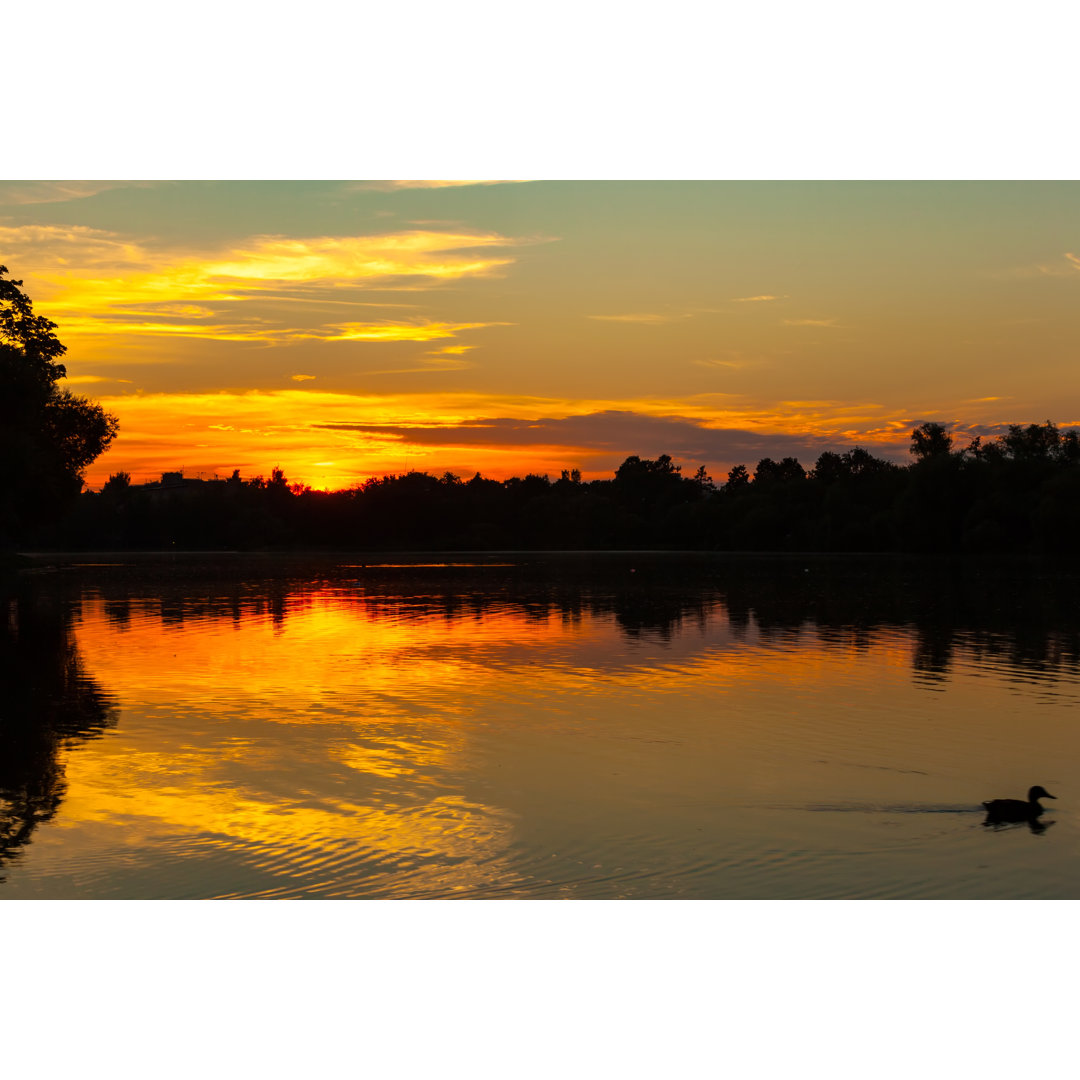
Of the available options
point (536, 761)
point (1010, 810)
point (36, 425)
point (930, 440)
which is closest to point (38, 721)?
point (536, 761)

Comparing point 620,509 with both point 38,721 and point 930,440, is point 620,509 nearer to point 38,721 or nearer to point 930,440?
point 930,440

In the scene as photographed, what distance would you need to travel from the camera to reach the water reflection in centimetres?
1130

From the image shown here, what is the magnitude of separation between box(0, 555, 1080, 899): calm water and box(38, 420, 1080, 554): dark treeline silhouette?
3032 inches

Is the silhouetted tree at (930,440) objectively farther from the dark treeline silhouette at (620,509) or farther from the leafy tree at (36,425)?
the leafy tree at (36,425)

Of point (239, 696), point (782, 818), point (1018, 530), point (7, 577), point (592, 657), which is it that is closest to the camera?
point (782, 818)

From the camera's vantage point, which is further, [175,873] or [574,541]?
[574,541]

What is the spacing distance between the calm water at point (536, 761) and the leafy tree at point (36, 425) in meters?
16.8

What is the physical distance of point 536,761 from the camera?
45.2 feet

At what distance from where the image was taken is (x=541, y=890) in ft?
30.2

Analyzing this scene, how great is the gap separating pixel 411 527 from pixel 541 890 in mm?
149521

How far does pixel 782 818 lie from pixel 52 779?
7.84 m

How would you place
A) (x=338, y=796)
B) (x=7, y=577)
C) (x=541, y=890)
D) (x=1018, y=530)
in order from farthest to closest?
(x=1018, y=530), (x=7, y=577), (x=338, y=796), (x=541, y=890)

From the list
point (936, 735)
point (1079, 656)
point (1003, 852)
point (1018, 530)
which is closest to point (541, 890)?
point (1003, 852)

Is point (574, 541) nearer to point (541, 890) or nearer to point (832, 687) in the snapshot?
point (832, 687)
